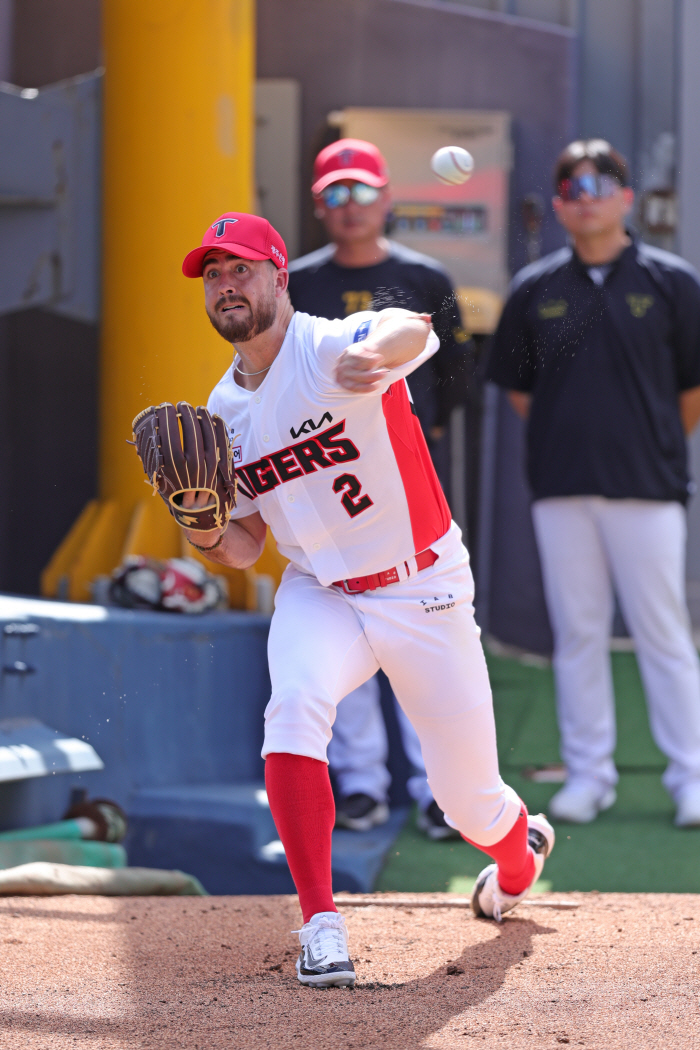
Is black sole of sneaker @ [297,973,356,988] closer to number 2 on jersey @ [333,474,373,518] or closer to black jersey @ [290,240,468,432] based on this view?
number 2 on jersey @ [333,474,373,518]

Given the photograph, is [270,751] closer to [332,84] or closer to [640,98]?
[332,84]

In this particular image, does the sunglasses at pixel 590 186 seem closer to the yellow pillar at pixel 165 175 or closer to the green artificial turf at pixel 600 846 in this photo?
the yellow pillar at pixel 165 175

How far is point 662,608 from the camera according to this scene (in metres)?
4.79

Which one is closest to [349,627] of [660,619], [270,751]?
[270,751]

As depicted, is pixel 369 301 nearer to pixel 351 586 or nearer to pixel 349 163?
pixel 349 163

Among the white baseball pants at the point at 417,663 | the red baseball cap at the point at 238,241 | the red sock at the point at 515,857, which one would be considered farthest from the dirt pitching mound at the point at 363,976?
the red baseball cap at the point at 238,241

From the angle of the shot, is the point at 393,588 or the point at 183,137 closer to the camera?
the point at 393,588

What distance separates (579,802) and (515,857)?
147 cm

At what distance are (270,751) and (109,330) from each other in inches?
123

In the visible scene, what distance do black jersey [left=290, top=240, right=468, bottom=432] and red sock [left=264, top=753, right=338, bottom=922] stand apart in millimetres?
1920

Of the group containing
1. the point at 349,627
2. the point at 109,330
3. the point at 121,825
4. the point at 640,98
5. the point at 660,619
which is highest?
the point at 640,98

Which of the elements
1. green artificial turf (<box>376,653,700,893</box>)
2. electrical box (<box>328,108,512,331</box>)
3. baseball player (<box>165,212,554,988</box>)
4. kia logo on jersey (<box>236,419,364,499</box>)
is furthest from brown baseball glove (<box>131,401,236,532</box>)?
electrical box (<box>328,108,512,331</box>)

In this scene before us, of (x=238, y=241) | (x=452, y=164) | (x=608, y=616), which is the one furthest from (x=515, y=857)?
(x=452, y=164)

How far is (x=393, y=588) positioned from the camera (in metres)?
3.07
